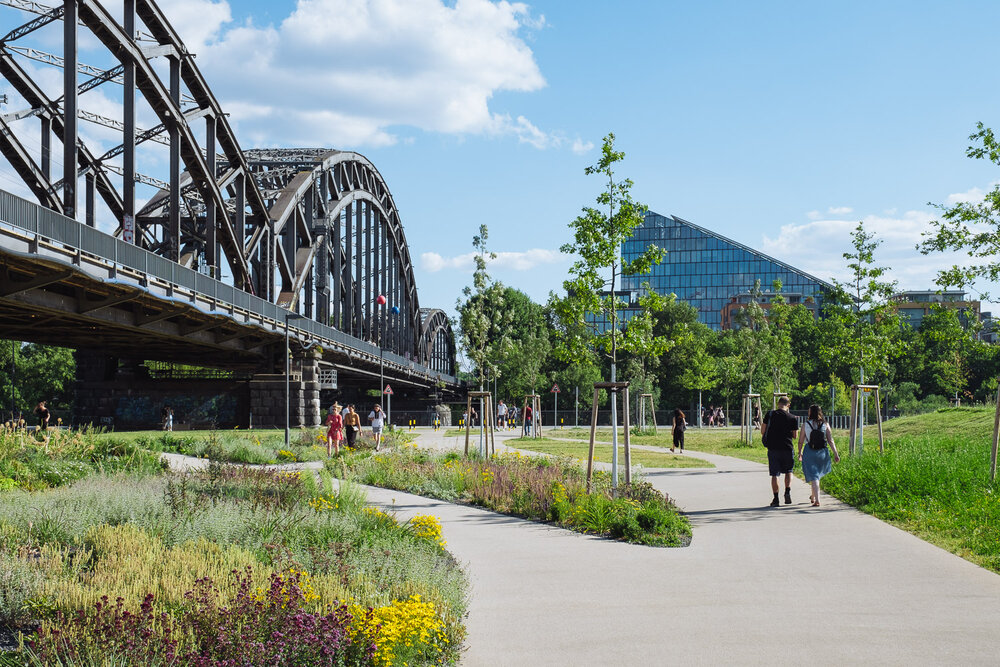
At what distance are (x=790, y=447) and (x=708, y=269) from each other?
141 metres

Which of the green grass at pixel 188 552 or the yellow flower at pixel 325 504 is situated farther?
the yellow flower at pixel 325 504

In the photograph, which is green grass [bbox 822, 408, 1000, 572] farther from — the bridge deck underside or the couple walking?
the bridge deck underside

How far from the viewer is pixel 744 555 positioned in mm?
9430

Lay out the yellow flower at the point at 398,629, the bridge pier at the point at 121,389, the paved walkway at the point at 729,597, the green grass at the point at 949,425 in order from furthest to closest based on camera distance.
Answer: the bridge pier at the point at 121,389 < the green grass at the point at 949,425 < the paved walkway at the point at 729,597 < the yellow flower at the point at 398,629

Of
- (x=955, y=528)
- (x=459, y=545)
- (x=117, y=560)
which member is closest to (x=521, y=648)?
(x=117, y=560)

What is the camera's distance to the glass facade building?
148 metres

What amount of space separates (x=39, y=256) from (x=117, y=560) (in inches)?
675

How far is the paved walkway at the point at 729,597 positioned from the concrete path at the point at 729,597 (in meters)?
0.02

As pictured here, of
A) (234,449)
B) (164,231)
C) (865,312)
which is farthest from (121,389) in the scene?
(865,312)

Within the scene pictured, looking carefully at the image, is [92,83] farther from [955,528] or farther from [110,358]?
[955,528]

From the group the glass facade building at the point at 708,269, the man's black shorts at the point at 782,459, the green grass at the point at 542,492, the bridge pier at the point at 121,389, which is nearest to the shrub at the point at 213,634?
the green grass at the point at 542,492

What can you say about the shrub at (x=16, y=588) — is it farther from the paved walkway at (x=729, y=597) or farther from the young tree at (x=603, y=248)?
the young tree at (x=603, y=248)

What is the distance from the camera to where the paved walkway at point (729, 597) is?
591cm

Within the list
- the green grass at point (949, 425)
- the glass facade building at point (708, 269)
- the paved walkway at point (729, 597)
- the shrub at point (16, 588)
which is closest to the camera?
the shrub at point (16, 588)
